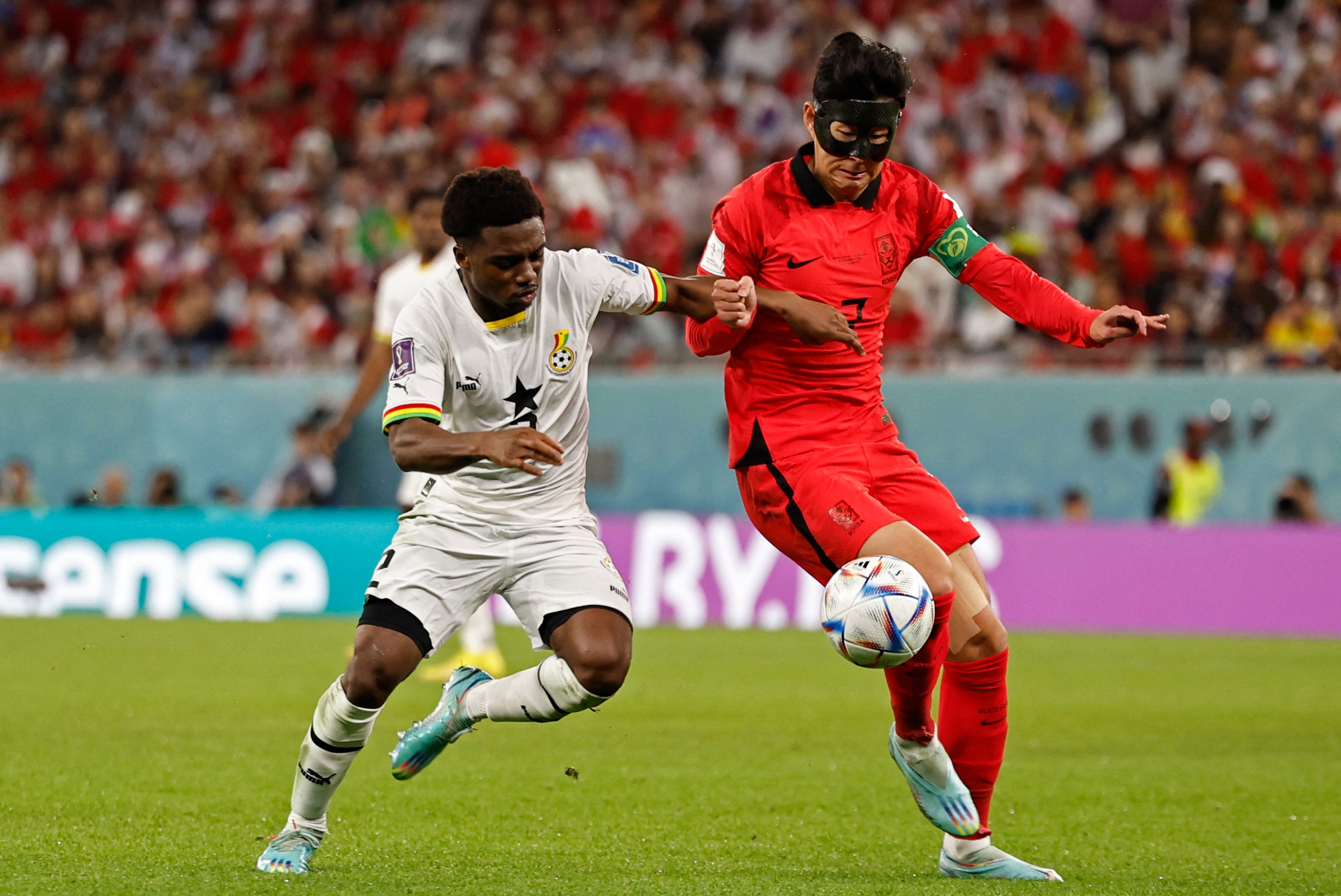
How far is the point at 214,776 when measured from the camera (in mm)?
7496

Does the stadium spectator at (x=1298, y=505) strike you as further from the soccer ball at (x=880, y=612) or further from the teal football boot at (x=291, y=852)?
the teal football boot at (x=291, y=852)

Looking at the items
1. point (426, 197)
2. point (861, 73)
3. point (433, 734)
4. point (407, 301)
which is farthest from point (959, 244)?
point (426, 197)

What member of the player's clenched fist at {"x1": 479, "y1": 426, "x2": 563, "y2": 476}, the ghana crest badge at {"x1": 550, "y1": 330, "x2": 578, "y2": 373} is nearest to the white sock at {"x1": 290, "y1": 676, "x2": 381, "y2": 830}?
the player's clenched fist at {"x1": 479, "y1": 426, "x2": 563, "y2": 476}

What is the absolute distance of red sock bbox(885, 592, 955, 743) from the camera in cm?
569

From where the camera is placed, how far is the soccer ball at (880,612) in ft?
17.7

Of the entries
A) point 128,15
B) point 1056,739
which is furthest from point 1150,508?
point 128,15

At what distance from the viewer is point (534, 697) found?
565 centimetres

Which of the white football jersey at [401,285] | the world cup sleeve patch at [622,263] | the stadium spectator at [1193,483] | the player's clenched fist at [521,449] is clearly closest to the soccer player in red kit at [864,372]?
the world cup sleeve patch at [622,263]

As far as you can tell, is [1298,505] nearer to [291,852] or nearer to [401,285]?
[401,285]

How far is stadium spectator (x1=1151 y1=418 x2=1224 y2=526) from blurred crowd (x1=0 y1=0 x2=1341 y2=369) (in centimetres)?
69

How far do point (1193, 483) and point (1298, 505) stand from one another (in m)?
0.94

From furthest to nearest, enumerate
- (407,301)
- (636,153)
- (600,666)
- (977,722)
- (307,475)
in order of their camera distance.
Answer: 1. (636,153)
2. (307,475)
3. (407,301)
4. (977,722)
5. (600,666)

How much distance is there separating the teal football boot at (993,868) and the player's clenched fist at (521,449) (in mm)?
1967

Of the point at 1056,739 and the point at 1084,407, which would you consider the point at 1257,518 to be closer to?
the point at 1084,407
